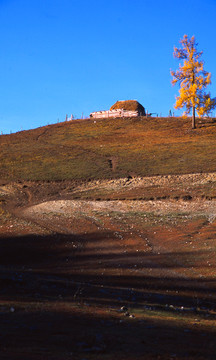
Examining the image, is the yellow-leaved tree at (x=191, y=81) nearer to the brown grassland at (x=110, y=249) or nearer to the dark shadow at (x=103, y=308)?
the brown grassland at (x=110, y=249)

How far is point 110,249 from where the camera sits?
26.9 meters

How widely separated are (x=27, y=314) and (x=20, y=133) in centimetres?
10050

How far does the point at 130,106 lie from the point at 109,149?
117 feet

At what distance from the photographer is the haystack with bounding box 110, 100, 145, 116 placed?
11075 cm

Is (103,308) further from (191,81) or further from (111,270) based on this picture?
(191,81)

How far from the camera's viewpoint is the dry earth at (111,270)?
8.09 metres

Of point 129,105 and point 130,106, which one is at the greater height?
point 129,105

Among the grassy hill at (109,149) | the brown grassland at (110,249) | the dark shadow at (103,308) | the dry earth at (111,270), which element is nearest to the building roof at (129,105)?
the grassy hill at (109,149)

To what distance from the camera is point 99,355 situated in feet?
23.8

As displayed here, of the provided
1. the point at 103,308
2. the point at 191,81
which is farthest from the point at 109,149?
the point at 103,308

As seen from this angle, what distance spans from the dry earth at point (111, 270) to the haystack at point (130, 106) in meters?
56.7

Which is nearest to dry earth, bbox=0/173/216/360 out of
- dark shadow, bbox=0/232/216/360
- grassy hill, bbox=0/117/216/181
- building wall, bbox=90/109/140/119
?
dark shadow, bbox=0/232/216/360

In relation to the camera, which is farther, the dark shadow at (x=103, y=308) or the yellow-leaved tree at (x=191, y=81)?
the yellow-leaved tree at (x=191, y=81)

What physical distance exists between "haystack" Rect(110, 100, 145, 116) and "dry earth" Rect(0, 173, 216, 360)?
56740 mm
